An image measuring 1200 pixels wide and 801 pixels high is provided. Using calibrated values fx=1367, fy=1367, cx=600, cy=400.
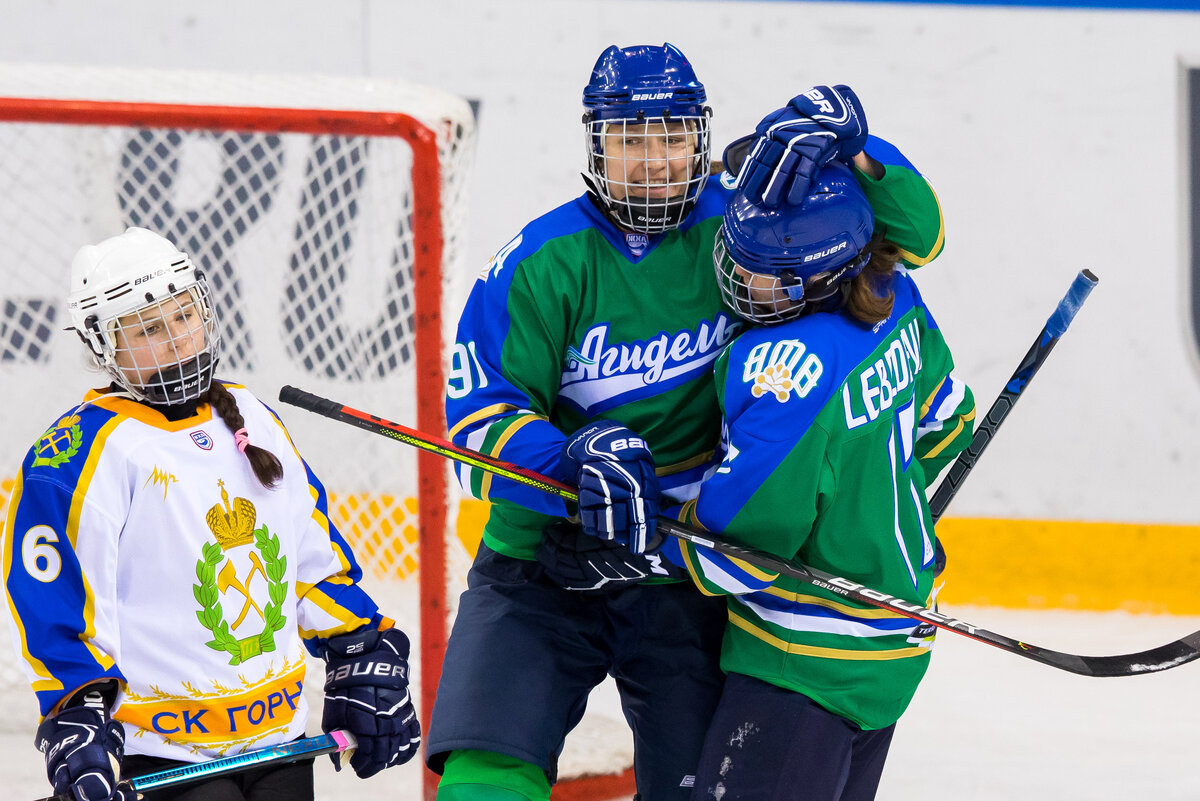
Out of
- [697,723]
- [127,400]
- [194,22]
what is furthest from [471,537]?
[127,400]

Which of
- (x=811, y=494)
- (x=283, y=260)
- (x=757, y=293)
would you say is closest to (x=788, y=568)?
(x=811, y=494)

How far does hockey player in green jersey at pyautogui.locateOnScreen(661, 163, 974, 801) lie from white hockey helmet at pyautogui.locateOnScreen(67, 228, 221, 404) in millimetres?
632

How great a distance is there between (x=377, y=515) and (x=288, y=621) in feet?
4.88

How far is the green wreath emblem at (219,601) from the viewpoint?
5.15ft

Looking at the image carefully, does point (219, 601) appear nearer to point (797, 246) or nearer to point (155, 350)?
point (155, 350)

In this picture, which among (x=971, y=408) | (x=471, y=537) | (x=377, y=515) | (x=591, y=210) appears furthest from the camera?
(x=471, y=537)

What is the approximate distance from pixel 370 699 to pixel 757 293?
70 cm

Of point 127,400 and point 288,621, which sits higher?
point 127,400

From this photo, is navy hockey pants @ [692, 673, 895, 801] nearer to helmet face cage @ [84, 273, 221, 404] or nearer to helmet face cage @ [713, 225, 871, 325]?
helmet face cage @ [713, 225, 871, 325]

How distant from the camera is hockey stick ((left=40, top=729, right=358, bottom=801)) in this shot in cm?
152

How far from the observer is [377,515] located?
10.4 ft

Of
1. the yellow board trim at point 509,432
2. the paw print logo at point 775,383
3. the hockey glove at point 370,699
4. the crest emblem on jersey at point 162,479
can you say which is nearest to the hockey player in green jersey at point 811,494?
the paw print logo at point 775,383

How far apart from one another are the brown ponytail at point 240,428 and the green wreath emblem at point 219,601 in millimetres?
65

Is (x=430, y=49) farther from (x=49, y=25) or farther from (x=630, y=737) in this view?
(x=630, y=737)
